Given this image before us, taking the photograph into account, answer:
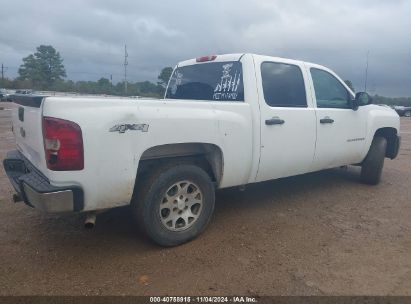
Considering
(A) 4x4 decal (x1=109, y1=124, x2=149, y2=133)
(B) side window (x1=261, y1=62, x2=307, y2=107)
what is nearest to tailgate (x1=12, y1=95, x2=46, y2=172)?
(A) 4x4 decal (x1=109, y1=124, x2=149, y2=133)

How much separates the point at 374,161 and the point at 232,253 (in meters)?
3.53

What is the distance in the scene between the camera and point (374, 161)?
5.92 metres

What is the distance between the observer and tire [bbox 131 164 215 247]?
3.35m

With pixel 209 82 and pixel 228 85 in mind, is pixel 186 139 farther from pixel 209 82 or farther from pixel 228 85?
pixel 209 82

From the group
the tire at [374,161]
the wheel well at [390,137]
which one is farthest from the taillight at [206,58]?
the wheel well at [390,137]

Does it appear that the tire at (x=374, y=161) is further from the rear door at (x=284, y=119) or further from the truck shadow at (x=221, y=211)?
the rear door at (x=284, y=119)

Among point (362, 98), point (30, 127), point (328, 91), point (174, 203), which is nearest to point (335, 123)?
point (328, 91)

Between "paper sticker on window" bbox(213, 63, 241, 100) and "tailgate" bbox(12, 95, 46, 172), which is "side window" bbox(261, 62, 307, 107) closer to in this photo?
"paper sticker on window" bbox(213, 63, 241, 100)

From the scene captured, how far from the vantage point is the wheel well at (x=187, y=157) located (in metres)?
3.45

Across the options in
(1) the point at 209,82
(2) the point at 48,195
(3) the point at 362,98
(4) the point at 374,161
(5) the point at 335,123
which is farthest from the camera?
(4) the point at 374,161

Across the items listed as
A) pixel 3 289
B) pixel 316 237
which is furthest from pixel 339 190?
Answer: pixel 3 289

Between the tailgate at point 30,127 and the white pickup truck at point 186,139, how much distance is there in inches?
0.5

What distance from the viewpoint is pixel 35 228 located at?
13.2ft

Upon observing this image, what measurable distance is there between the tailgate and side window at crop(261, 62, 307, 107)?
2.39 meters
